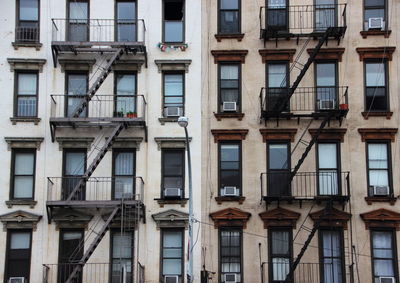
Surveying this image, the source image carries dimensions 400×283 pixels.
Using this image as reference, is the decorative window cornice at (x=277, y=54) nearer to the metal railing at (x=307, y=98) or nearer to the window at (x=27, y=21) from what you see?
the metal railing at (x=307, y=98)

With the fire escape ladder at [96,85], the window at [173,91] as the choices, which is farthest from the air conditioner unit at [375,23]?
the fire escape ladder at [96,85]

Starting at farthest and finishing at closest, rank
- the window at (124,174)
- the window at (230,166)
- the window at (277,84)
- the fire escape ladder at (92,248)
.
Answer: the window at (277,84), the window at (230,166), the window at (124,174), the fire escape ladder at (92,248)

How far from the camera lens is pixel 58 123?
104 feet

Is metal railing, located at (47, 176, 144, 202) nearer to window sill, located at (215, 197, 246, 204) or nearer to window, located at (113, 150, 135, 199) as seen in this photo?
window, located at (113, 150, 135, 199)

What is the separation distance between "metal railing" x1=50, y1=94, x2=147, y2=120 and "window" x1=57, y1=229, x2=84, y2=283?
15.9 ft

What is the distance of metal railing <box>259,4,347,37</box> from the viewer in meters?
33.1

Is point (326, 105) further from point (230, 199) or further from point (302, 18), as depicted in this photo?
point (230, 199)

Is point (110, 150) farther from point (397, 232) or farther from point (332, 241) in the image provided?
point (397, 232)

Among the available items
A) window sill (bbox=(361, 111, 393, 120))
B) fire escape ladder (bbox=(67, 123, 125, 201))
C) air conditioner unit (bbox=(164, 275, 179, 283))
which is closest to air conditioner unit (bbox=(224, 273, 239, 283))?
air conditioner unit (bbox=(164, 275, 179, 283))

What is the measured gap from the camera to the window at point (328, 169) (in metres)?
31.6

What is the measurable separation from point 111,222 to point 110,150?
10.3ft

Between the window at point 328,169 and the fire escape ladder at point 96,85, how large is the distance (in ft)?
29.7

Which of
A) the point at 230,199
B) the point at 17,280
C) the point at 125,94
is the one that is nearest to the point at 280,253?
the point at 230,199

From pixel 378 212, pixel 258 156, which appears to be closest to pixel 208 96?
pixel 258 156
